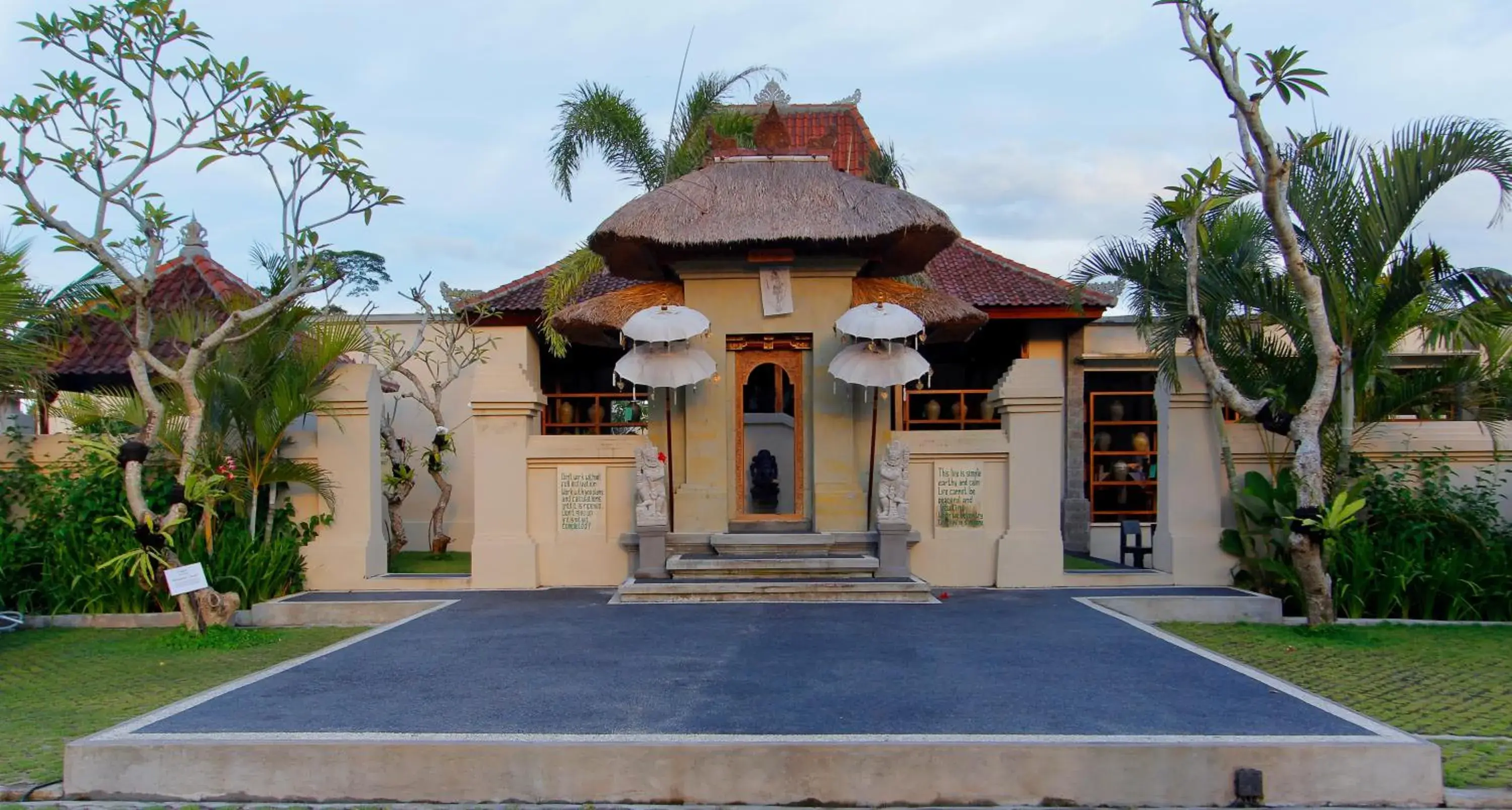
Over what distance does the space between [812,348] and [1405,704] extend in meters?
6.83

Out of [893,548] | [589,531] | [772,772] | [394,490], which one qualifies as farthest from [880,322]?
[394,490]

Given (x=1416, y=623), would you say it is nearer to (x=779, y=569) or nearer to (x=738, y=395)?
(x=779, y=569)

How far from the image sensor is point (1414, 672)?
7.77 m

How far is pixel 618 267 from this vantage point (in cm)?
1286

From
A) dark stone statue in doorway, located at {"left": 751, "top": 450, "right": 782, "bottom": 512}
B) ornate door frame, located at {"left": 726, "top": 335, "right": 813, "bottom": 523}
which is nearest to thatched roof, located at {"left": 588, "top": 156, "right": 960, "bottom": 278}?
ornate door frame, located at {"left": 726, "top": 335, "right": 813, "bottom": 523}

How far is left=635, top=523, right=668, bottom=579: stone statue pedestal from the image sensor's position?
1106cm

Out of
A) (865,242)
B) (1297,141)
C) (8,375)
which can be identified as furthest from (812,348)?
(8,375)

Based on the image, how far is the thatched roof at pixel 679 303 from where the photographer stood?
466 inches

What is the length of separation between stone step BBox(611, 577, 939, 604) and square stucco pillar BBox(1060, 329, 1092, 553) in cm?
768

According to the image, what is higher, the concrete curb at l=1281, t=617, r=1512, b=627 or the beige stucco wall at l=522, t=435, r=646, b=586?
the beige stucco wall at l=522, t=435, r=646, b=586

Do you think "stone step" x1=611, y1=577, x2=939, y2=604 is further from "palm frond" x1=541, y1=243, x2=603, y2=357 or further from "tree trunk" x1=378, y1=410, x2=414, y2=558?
"tree trunk" x1=378, y1=410, x2=414, y2=558

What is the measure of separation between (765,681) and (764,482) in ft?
26.7

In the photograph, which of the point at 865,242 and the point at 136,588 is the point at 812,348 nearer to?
the point at 865,242

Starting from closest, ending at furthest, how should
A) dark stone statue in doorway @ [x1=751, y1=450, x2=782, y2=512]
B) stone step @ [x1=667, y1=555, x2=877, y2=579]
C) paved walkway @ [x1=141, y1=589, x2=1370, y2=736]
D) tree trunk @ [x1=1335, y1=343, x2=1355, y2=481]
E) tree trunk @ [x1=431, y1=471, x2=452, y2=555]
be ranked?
paved walkway @ [x1=141, y1=589, x2=1370, y2=736], tree trunk @ [x1=1335, y1=343, x2=1355, y2=481], stone step @ [x1=667, y1=555, x2=877, y2=579], dark stone statue in doorway @ [x1=751, y1=450, x2=782, y2=512], tree trunk @ [x1=431, y1=471, x2=452, y2=555]
